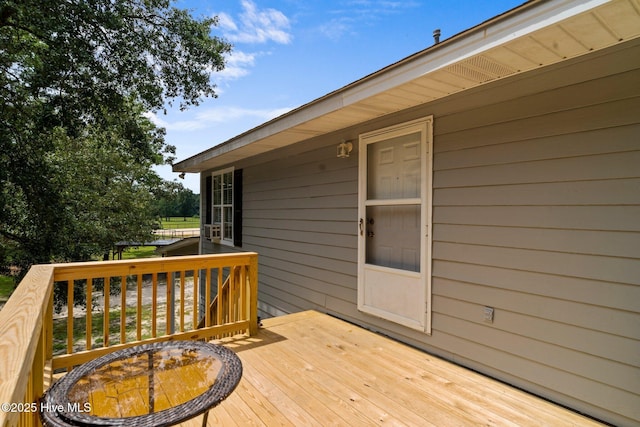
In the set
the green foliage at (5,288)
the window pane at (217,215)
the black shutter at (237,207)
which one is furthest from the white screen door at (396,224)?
the green foliage at (5,288)

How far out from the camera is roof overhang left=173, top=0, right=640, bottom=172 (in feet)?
5.25

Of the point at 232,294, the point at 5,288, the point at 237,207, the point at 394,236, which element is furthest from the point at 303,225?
the point at 5,288

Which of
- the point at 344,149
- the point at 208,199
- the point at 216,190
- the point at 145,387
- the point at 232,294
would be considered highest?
the point at 344,149

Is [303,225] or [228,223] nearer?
[303,225]

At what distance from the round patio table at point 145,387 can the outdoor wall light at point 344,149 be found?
2.60 m

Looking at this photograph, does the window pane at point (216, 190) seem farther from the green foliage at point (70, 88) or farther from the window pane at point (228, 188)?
the green foliage at point (70, 88)

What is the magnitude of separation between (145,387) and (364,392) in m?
1.45

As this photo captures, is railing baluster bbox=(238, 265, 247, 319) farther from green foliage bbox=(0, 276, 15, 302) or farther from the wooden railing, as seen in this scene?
green foliage bbox=(0, 276, 15, 302)

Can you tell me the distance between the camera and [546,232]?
7.34 feet

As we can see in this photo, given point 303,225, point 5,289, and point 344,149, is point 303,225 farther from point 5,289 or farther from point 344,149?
point 5,289

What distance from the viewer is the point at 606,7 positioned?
149cm

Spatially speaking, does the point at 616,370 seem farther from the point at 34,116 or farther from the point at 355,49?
the point at 34,116

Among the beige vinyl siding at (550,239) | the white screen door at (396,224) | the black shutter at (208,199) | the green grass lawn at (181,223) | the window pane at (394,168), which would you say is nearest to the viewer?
the beige vinyl siding at (550,239)

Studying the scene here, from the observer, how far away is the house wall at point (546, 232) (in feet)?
6.34
